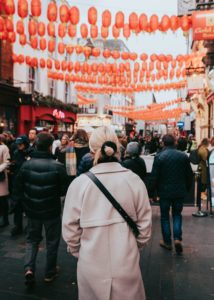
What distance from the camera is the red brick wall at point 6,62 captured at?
1703 centimetres

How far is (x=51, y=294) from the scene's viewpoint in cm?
399

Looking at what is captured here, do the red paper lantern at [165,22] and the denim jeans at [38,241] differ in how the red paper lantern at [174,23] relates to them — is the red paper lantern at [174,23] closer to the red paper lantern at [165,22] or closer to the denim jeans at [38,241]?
the red paper lantern at [165,22]

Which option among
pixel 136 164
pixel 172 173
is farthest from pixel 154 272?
pixel 136 164

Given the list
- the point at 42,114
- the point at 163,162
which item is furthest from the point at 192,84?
the point at 163,162

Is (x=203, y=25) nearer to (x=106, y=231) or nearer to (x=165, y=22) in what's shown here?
(x=165, y=22)

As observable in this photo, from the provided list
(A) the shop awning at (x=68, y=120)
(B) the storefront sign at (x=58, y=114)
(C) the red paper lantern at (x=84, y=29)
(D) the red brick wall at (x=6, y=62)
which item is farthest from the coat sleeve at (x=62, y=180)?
(A) the shop awning at (x=68, y=120)

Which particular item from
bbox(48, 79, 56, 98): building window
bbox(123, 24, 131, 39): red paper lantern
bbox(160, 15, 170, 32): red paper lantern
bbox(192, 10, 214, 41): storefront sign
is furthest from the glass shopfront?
bbox(192, 10, 214, 41): storefront sign

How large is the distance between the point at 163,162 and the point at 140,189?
291cm

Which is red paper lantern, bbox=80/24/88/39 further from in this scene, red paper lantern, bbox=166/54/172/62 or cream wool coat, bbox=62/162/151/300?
cream wool coat, bbox=62/162/151/300

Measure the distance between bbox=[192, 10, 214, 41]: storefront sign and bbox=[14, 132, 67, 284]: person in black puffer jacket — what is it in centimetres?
755

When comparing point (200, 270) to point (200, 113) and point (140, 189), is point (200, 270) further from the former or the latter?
point (200, 113)

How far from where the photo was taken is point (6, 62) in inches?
685

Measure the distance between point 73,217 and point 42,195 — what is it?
1.78 meters

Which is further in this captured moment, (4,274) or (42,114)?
(42,114)
